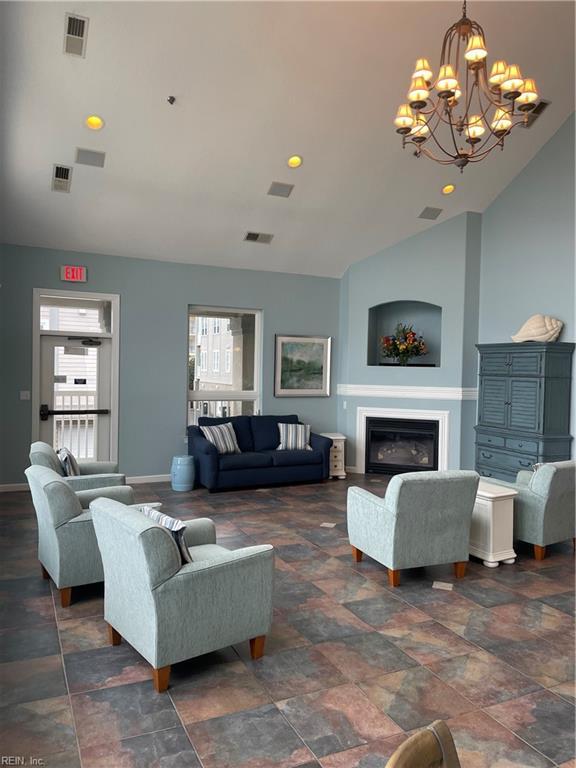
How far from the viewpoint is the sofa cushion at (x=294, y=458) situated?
7.40m

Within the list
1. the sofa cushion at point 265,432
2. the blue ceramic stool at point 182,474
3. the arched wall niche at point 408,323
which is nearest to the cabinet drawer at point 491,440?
the arched wall niche at point 408,323

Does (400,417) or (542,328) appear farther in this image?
(400,417)

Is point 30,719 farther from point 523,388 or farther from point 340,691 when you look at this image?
point 523,388

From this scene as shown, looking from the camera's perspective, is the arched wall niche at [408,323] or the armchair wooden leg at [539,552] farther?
the arched wall niche at [408,323]

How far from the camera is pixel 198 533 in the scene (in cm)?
363

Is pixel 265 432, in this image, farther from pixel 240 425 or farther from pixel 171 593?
pixel 171 593

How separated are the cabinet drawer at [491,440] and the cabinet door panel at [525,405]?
10.5 inches

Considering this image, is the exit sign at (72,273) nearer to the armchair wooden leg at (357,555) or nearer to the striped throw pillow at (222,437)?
the striped throw pillow at (222,437)

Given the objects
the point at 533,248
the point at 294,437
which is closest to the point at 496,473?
the point at 294,437

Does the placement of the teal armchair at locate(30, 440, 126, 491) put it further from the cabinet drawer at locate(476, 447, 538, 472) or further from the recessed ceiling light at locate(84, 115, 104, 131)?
the cabinet drawer at locate(476, 447, 538, 472)

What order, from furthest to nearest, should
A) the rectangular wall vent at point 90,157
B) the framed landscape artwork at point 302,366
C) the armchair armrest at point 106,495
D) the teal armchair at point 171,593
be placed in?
the framed landscape artwork at point 302,366
the rectangular wall vent at point 90,157
the armchair armrest at point 106,495
the teal armchair at point 171,593

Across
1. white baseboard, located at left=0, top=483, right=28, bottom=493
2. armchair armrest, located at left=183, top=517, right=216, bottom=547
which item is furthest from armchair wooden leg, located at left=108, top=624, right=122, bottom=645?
white baseboard, located at left=0, top=483, right=28, bottom=493

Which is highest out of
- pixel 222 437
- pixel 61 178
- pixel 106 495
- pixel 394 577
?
pixel 61 178

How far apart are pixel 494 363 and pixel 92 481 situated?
4.91 meters
